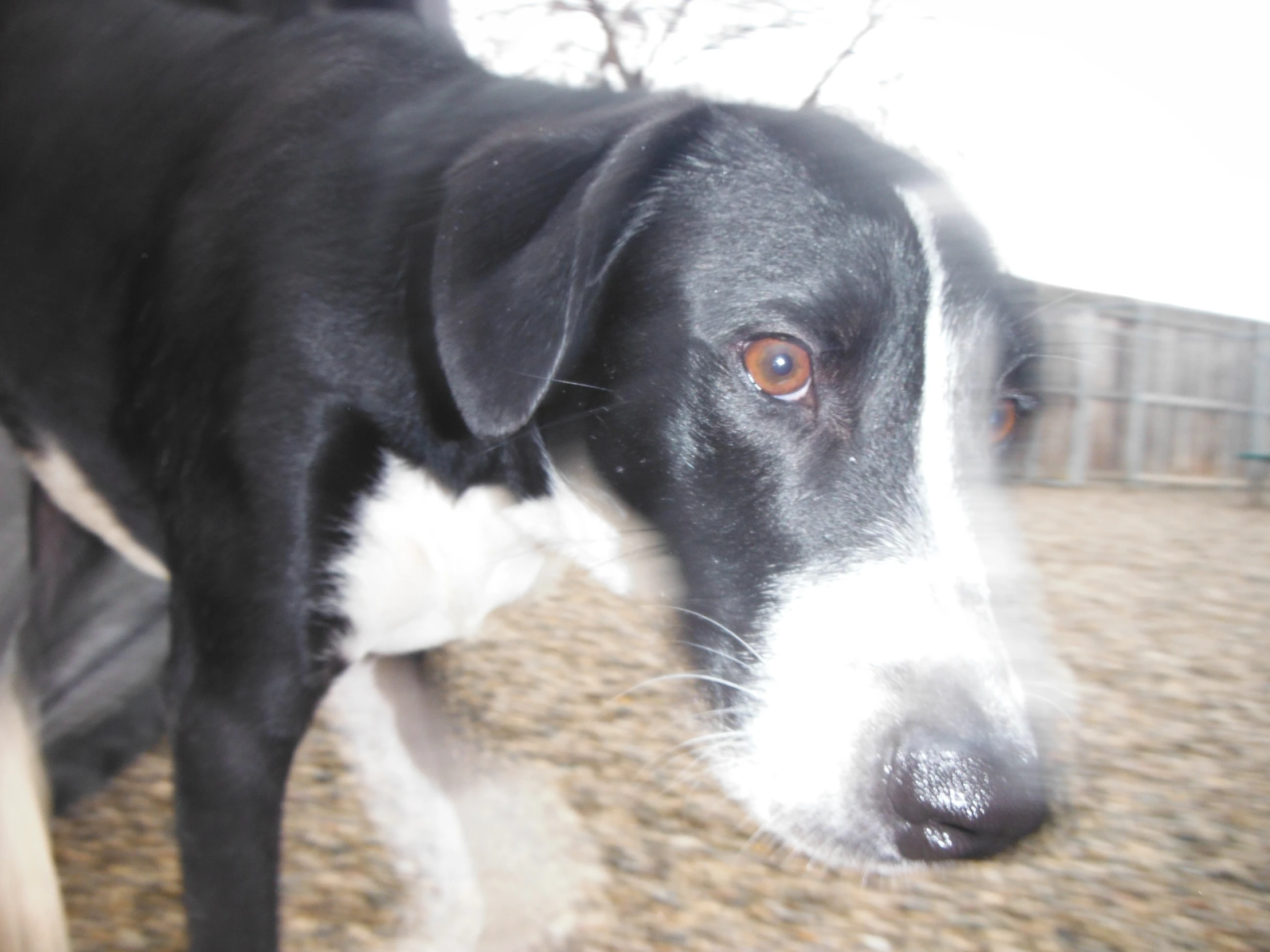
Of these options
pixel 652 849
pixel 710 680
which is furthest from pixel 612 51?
pixel 652 849

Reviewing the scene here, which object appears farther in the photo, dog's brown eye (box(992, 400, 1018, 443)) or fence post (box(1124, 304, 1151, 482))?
fence post (box(1124, 304, 1151, 482))

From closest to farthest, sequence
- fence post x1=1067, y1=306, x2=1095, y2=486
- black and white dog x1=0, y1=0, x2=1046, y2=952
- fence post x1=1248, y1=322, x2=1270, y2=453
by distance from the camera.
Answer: black and white dog x1=0, y1=0, x2=1046, y2=952, fence post x1=1248, y1=322, x2=1270, y2=453, fence post x1=1067, y1=306, x2=1095, y2=486

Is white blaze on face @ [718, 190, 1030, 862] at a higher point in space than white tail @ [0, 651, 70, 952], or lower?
higher

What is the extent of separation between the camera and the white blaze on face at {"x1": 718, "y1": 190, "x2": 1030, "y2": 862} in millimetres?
738

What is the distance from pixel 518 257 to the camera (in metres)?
0.83

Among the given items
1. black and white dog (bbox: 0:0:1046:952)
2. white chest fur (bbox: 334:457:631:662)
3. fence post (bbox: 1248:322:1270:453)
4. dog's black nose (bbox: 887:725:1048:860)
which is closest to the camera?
dog's black nose (bbox: 887:725:1048:860)

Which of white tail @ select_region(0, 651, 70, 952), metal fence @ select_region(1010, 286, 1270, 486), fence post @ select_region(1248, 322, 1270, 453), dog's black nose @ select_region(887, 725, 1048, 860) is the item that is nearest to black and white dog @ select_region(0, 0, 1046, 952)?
dog's black nose @ select_region(887, 725, 1048, 860)

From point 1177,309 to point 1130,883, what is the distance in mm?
2313

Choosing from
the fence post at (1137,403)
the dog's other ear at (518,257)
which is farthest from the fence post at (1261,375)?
the dog's other ear at (518,257)

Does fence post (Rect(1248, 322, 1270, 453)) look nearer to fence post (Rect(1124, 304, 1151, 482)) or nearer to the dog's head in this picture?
fence post (Rect(1124, 304, 1151, 482))

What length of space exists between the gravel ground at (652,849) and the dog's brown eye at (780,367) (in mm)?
343

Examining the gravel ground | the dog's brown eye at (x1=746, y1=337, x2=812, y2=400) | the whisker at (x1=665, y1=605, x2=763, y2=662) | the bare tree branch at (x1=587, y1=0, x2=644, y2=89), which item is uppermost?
the bare tree branch at (x1=587, y1=0, x2=644, y2=89)

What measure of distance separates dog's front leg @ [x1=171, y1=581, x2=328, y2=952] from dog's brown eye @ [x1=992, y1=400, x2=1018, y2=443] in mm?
770

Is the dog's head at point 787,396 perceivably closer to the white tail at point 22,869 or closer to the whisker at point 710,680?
the whisker at point 710,680
